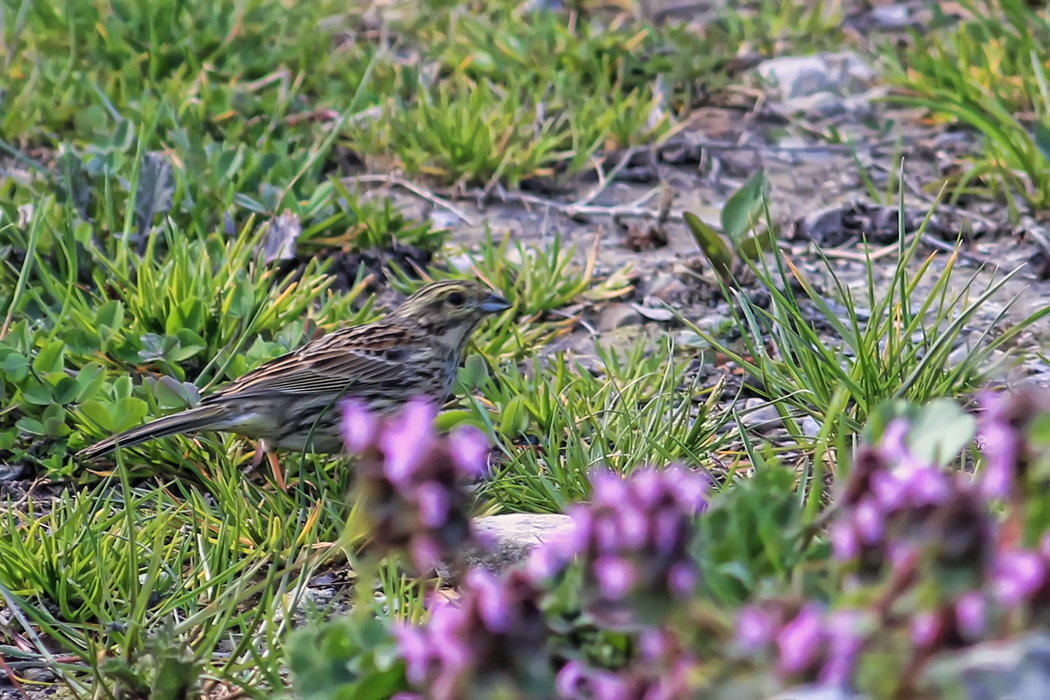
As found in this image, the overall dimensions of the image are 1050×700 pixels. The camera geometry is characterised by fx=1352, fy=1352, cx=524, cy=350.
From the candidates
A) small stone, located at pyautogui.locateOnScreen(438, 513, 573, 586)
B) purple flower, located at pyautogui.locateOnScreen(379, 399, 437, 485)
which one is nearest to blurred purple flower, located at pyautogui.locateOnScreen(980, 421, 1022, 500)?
purple flower, located at pyautogui.locateOnScreen(379, 399, 437, 485)

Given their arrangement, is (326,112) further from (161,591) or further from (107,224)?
(161,591)

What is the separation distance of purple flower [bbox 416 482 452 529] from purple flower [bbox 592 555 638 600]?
0.23 m

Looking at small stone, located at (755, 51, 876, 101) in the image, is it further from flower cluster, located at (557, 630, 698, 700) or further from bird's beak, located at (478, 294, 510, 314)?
flower cluster, located at (557, 630, 698, 700)

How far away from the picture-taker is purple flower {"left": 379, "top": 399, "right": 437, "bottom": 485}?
1.93 meters

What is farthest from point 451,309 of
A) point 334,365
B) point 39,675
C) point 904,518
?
point 904,518

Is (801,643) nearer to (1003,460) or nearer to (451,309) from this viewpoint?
(1003,460)

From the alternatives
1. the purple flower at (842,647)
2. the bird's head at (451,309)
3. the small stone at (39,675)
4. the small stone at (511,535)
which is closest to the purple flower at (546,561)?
the purple flower at (842,647)

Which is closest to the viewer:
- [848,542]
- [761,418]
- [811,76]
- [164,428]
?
[848,542]

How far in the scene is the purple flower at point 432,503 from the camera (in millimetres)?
1927

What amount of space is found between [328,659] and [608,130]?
441 centimetres

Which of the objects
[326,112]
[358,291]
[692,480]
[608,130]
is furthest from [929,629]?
[326,112]

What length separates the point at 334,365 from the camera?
4410 millimetres

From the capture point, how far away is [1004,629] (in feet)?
5.49

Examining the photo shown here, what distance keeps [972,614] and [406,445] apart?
0.80m
